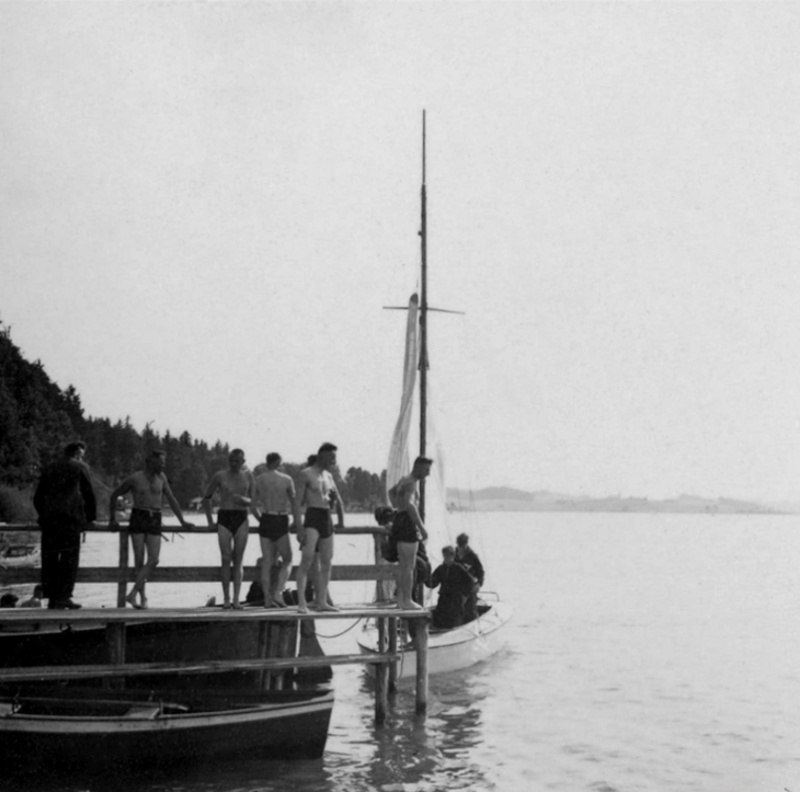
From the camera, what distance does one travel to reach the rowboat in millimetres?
12188

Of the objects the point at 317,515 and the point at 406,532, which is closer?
the point at 317,515

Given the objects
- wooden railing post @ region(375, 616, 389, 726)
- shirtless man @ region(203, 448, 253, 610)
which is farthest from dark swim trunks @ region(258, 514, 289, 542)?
wooden railing post @ region(375, 616, 389, 726)

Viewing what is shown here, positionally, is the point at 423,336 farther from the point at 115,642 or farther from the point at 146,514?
the point at 115,642

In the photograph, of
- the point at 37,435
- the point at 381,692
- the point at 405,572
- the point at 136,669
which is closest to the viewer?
the point at 136,669

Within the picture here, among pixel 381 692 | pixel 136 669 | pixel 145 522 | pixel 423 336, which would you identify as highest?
pixel 423 336

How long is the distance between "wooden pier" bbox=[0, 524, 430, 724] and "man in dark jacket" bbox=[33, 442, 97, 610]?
29 cm

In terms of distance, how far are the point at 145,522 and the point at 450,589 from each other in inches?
357

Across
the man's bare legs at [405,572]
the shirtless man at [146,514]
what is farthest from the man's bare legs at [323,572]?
the shirtless man at [146,514]

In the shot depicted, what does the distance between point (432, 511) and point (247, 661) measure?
1310 cm

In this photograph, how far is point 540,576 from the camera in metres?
74.9

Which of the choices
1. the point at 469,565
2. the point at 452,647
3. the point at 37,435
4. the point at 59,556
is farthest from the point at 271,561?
the point at 37,435

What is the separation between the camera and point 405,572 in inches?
601

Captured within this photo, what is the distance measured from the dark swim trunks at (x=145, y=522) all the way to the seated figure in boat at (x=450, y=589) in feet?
27.0

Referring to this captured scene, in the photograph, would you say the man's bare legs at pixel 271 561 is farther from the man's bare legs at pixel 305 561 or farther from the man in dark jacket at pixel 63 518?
the man in dark jacket at pixel 63 518
